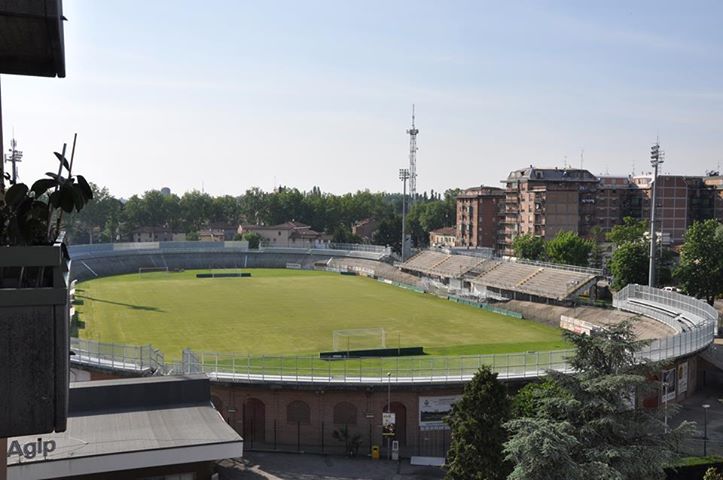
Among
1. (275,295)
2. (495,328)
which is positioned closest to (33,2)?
(495,328)

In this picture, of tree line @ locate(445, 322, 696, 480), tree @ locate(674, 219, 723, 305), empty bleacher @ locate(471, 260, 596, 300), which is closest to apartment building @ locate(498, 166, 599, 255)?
empty bleacher @ locate(471, 260, 596, 300)

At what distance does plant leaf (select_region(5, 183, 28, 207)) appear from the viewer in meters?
6.00

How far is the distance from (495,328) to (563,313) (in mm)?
6284

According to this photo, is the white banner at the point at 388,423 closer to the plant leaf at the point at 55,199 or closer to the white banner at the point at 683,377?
the white banner at the point at 683,377

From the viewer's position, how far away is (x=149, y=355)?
3256 centimetres

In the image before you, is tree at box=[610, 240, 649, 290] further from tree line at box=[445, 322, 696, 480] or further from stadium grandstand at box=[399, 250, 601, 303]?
tree line at box=[445, 322, 696, 480]

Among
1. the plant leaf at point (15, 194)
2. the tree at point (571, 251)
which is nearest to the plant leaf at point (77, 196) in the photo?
the plant leaf at point (15, 194)

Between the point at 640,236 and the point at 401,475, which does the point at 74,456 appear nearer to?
the point at 401,475

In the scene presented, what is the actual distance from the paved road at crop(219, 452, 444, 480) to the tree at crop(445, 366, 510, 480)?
5.50 metres

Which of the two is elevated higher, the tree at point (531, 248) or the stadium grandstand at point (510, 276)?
the tree at point (531, 248)

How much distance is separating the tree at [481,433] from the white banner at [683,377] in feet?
60.2

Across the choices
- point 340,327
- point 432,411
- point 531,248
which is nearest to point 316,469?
point 432,411

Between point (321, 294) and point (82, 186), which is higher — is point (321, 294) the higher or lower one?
the lower one

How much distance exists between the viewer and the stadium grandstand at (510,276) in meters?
58.3
